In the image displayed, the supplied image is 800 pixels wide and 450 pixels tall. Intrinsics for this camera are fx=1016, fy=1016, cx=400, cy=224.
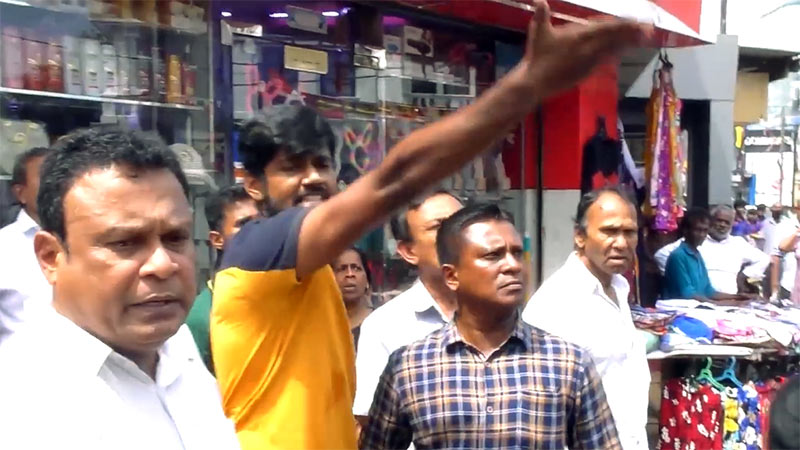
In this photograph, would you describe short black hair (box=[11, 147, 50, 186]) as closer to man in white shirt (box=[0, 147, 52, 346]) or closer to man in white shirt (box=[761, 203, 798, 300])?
man in white shirt (box=[0, 147, 52, 346])

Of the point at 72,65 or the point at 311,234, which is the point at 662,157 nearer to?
the point at 72,65

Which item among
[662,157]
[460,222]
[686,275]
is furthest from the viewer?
[662,157]

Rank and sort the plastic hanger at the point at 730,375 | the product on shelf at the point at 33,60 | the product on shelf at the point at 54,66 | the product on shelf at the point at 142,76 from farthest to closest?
1. the plastic hanger at the point at 730,375
2. the product on shelf at the point at 142,76
3. the product on shelf at the point at 54,66
4. the product on shelf at the point at 33,60

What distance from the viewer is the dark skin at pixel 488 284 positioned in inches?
113

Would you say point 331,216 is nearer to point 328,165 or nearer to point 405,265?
point 328,165

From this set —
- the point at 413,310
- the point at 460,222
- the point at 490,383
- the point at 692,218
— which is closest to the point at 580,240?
the point at 413,310

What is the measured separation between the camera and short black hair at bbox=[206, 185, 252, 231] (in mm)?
4246

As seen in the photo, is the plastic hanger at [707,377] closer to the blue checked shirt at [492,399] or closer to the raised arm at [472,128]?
the blue checked shirt at [492,399]

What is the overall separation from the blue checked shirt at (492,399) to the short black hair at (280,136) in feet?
2.39

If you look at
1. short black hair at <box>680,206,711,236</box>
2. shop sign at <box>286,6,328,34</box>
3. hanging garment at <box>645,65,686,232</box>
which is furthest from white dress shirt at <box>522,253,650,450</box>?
hanging garment at <box>645,65,686,232</box>

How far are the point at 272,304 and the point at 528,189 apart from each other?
6.56 metres

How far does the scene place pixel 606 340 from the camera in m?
3.75

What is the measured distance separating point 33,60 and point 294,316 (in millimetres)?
3356

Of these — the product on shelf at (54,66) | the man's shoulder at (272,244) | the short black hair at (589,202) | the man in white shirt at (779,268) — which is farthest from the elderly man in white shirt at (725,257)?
the man's shoulder at (272,244)
